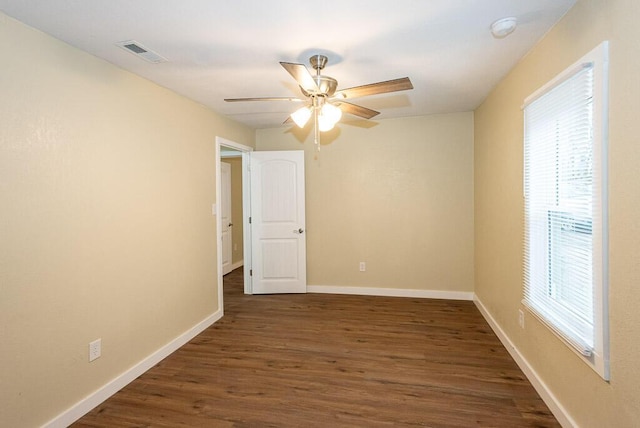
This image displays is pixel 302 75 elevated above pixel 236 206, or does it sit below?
above

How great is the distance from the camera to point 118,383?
2.37m

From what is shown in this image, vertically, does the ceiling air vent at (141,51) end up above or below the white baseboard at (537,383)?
above

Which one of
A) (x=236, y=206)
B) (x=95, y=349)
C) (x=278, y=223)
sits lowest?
(x=95, y=349)

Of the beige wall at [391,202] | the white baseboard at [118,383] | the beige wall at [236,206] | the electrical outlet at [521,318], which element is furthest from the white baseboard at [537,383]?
the beige wall at [236,206]

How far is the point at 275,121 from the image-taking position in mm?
4258

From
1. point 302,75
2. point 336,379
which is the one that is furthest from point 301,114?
point 336,379

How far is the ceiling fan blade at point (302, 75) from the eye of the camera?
5.80ft

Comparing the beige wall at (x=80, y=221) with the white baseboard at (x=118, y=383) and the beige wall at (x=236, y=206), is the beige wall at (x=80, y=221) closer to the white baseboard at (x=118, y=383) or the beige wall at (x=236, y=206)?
the white baseboard at (x=118, y=383)

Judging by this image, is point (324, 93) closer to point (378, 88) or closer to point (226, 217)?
point (378, 88)

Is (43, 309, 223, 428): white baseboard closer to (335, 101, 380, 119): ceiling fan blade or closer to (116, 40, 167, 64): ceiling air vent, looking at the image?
(116, 40, 167, 64): ceiling air vent

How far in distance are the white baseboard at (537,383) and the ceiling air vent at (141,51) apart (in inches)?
138

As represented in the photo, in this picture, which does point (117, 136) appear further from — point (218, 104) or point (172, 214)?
point (218, 104)

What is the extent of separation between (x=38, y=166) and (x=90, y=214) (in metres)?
0.44

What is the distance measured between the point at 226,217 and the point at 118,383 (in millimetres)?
3800
